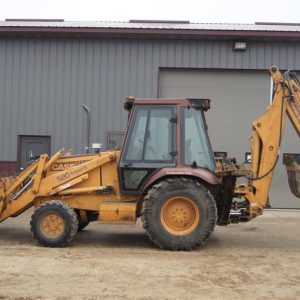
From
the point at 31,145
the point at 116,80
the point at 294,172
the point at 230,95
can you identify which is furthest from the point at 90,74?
the point at 294,172

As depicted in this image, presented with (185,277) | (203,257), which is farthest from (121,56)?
(185,277)

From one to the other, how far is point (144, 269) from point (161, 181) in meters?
1.84

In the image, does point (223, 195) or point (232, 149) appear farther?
point (232, 149)

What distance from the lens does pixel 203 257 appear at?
7.75 metres

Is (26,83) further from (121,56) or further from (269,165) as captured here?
(269,165)

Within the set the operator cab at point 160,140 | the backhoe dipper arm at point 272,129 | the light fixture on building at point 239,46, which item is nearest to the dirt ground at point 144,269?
the backhoe dipper arm at point 272,129

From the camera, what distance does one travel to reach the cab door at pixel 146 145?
8.45 m

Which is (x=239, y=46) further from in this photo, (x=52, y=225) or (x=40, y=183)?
(x=52, y=225)

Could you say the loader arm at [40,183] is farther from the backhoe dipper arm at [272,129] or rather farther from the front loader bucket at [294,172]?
the front loader bucket at [294,172]

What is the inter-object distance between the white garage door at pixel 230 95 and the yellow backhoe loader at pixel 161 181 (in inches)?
273

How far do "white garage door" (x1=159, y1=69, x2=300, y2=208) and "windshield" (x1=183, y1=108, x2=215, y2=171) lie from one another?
24.7ft

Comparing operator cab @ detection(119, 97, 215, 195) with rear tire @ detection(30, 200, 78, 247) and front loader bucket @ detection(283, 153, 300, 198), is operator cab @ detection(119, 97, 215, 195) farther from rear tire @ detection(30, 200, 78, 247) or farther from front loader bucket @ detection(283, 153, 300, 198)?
front loader bucket @ detection(283, 153, 300, 198)

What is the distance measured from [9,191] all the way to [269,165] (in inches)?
177

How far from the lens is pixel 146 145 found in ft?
27.9
